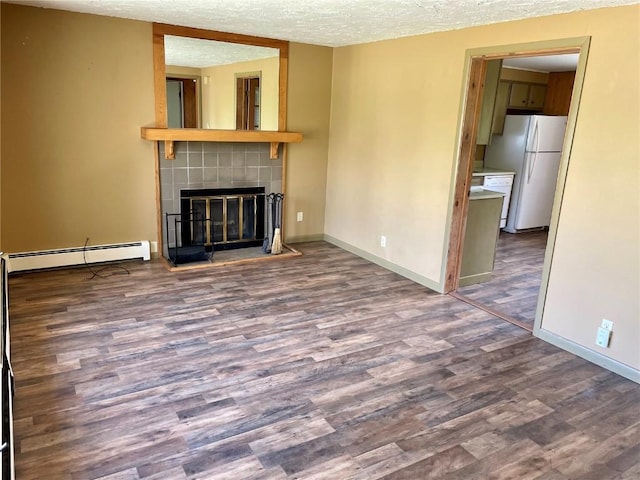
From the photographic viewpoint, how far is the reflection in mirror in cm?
445

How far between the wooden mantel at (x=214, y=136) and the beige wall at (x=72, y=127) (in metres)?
0.19

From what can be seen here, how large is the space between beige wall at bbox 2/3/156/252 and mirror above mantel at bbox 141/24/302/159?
0.31 ft

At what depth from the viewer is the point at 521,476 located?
2068mm

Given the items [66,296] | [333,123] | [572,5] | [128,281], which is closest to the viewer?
[572,5]

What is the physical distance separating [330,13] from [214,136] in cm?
172

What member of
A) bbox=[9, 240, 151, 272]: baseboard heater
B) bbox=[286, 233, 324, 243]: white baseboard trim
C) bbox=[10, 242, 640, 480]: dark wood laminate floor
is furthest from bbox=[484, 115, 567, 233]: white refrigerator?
bbox=[9, 240, 151, 272]: baseboard heater

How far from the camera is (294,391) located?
265cm

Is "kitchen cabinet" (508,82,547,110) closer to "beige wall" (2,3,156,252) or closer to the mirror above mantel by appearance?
the mirror above mantel

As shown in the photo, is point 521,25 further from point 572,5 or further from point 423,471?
point 423,471

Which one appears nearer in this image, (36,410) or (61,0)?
(36,410)

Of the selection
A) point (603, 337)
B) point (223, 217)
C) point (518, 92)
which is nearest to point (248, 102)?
Result: point (223, 217)

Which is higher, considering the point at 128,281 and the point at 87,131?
the point at 87,131

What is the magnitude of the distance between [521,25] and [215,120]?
2.79 metres

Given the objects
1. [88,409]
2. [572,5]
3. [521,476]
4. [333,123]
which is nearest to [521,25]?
[572,5]
